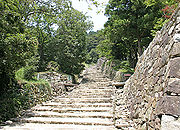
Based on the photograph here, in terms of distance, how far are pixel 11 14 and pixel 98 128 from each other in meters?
5.17

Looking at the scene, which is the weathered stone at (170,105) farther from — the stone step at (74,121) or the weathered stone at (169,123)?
the stone step at (74,121)

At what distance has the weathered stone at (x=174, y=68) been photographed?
1843 mm

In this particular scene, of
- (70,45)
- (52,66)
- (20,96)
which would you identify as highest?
(70,45)

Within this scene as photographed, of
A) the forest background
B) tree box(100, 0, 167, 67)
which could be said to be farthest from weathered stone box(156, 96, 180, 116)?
tree box(100, 0, 167, 67)

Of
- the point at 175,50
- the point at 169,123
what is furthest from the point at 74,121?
the point at 175,50

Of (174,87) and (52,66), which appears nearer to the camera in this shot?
(174,87)

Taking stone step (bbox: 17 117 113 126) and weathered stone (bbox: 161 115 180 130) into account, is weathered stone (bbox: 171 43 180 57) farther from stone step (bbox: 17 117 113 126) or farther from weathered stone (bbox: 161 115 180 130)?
stone step (bbox: 17 117 113 126)

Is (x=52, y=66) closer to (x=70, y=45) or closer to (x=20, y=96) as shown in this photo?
(x=70, y=45)

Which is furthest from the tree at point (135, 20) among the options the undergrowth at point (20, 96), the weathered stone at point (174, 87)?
the weathered stone at point (174, 87)

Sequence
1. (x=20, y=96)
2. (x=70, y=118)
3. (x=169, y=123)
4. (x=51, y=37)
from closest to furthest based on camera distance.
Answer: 1. (x=169, y=123)
2. (x=70, y=118)
3. (x=20, y=96)
4. (x=51, y=37)

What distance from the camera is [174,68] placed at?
190 cm

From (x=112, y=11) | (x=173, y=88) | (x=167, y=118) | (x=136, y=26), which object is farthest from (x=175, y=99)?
(x=112, y=11)

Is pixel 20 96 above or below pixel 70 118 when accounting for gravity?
above

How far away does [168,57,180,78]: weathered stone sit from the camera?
1843 mm
